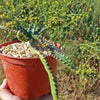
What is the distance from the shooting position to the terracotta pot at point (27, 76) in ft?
3.30

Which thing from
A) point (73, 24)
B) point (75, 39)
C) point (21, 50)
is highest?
point (21, 50)

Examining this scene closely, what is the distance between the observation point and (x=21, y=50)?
1.09m

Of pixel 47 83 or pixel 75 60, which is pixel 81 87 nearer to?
pixel 75 60

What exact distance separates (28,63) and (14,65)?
97mm

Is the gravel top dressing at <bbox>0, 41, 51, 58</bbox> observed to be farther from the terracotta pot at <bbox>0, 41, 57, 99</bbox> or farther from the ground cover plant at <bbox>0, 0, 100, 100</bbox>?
the ground cover plant at <bbox>0, 0, 100, 100</bbox>

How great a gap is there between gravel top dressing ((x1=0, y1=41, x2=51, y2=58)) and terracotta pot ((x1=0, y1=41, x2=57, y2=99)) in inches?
1.8

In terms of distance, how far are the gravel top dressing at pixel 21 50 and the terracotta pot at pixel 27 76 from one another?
0.05 metres

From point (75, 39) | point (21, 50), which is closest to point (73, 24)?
point (75, 39)

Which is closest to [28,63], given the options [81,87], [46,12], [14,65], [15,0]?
[14,65]

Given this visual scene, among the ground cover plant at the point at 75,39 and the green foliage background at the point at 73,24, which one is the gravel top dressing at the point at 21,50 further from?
the green foliage background at the point at 73,24

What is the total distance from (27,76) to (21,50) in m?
0.16

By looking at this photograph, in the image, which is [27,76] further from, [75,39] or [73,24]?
[73,24]

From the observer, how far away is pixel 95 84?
208 centimetres

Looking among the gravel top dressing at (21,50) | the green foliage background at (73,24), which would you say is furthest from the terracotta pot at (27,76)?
the green foliage background at (73,24)
